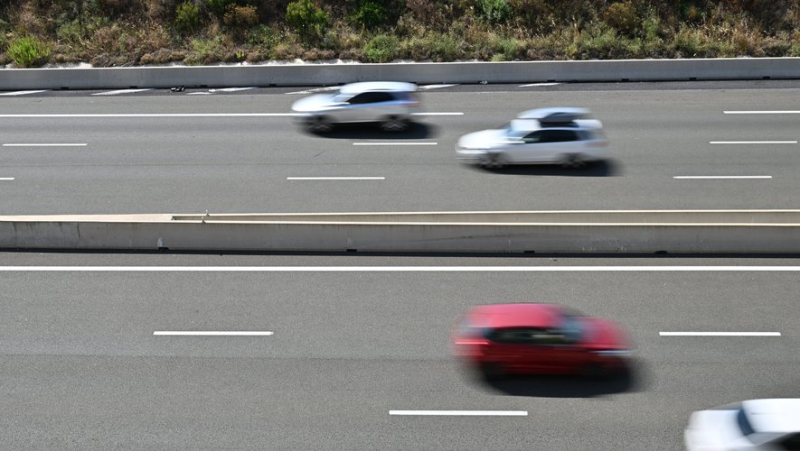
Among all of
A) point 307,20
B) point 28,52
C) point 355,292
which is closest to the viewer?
point 355,292

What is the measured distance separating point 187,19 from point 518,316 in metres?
23.3

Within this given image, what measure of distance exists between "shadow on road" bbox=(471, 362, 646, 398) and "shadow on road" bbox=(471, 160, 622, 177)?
9287 mm

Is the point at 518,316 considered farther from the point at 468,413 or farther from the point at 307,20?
the point at 307,20

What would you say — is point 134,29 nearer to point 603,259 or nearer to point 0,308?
point 0,308

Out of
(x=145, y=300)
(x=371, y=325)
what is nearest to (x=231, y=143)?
(x=145, y=300)

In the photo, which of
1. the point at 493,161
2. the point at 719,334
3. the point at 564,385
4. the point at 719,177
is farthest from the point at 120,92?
the point at 719,334

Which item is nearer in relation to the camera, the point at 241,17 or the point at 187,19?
the point at 241,17

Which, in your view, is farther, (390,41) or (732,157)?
(390,41)

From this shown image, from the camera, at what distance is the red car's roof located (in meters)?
14.4

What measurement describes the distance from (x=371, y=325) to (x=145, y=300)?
448cm

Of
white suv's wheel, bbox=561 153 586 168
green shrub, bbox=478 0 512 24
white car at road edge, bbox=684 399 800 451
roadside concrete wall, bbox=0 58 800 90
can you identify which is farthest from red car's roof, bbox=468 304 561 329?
green shrub, bbox=478 0 512 24

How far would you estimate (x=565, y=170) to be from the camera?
76.9 feet

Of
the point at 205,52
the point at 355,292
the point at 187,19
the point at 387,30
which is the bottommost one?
the point at 355,292

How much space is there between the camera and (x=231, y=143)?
83.1 ft
